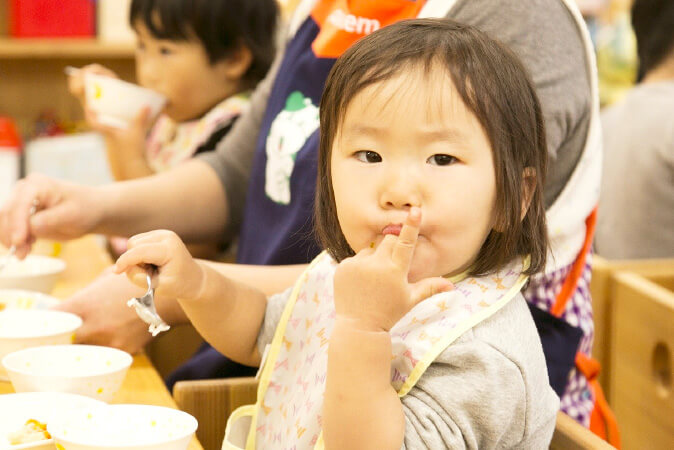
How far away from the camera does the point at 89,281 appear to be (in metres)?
1.58

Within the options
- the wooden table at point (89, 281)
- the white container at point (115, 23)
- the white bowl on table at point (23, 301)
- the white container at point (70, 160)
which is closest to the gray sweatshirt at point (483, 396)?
the wooden table at point (89, 281)

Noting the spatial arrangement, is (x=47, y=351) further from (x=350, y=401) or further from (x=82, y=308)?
(x=350, y=401)

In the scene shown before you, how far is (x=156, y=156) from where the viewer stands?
7.26ft

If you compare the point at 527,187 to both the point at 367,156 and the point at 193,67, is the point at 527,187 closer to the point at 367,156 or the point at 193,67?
the point at 367,156

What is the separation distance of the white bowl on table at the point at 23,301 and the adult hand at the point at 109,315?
53mm

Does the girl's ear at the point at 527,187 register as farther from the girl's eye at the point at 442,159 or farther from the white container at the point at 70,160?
the white container at the point at 70,160

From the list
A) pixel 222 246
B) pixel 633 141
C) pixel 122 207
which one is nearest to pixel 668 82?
pixel 633 141

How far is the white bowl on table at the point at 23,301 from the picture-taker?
1.26 m

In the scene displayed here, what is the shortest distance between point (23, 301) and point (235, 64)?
0.97 meters

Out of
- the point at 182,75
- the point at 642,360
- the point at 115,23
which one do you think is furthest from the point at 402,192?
the point at 115,23

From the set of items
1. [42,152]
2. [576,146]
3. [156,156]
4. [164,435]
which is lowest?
[42,152]

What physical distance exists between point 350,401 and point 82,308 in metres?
0.53

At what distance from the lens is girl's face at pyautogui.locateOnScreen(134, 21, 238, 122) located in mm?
2076

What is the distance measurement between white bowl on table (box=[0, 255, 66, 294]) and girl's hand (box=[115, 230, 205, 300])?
0.47 m
